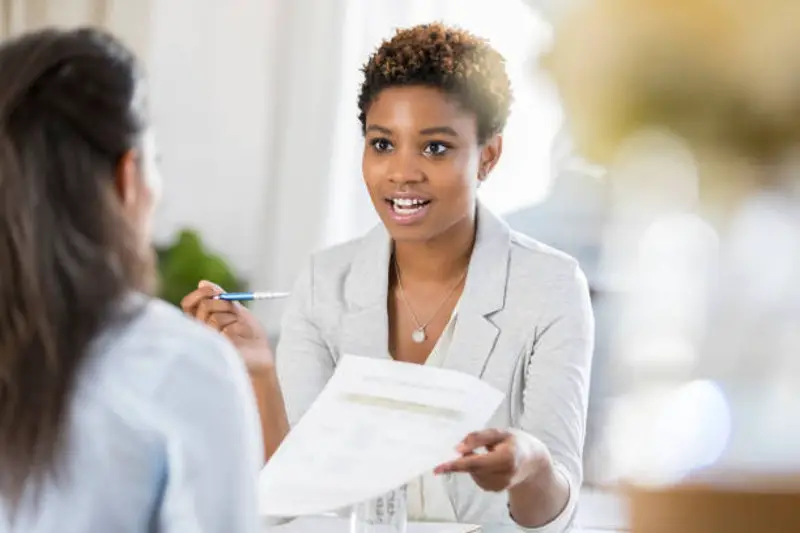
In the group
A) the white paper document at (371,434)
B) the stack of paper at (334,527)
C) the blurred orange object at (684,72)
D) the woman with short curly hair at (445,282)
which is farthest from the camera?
the woman with short curly hair at (445,282)

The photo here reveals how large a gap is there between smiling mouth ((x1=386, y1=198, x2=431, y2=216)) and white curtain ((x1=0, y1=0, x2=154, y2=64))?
4.36 feet

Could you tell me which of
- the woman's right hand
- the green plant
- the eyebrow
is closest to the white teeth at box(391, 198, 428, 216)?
the eyebrow

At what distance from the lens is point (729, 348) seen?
0.74 feet

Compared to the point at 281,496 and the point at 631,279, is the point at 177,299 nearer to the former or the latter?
the point at 281,496

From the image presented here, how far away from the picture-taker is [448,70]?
1.49 metres

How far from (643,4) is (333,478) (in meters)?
0.79

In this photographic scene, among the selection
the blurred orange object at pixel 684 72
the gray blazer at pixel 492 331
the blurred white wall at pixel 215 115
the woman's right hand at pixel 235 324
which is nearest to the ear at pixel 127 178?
the blurred orange object at pixel 684 72

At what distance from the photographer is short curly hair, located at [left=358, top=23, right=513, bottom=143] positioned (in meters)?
1.50

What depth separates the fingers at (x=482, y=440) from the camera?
93 cm

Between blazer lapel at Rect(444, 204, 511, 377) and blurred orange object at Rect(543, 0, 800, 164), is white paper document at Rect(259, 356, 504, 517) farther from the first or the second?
blurred orange object at Rect(543, 0, 800, 164)

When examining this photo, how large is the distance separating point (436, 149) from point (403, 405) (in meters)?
0.63

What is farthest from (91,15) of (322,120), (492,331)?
(492,331)

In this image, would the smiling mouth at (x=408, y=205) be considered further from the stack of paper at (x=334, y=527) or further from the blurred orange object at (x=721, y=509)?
the blurred orange object at (x=721, y=509)

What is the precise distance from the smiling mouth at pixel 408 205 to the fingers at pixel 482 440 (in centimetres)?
56
